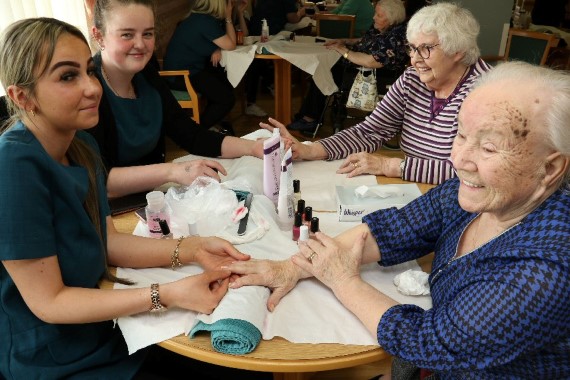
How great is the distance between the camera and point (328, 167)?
1.78m

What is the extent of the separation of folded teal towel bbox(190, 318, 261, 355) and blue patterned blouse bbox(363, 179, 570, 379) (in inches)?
10.2

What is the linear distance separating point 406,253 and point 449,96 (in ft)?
2.69

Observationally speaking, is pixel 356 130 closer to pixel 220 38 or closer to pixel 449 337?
pixel 449 337

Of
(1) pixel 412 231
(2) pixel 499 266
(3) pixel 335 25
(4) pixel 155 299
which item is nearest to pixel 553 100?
(2) pixel 499 266

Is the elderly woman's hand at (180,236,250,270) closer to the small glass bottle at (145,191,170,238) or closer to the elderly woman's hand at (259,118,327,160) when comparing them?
the small glass bottle at (145,191,170,238)

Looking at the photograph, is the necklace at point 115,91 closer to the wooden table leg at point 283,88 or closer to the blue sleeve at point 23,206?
the blue sleeve at point 23,206

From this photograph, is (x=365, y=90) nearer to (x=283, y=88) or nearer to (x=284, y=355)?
(x=283, y=88)

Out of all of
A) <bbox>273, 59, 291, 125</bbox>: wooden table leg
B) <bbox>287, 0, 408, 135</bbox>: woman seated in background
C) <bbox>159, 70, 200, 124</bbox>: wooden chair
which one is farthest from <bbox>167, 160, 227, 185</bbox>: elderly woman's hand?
<bbox>273, 59, 291, 125</bbox>: wooden table leg

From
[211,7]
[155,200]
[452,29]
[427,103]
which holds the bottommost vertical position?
[155,200]

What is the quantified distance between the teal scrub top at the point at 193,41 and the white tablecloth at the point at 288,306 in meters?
2.85

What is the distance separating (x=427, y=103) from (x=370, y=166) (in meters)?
0.39

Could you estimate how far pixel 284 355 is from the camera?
3.13 ft

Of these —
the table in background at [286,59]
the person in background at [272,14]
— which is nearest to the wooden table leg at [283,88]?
the table in background at [286,59]

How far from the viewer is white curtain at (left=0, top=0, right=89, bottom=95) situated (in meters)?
2.33
